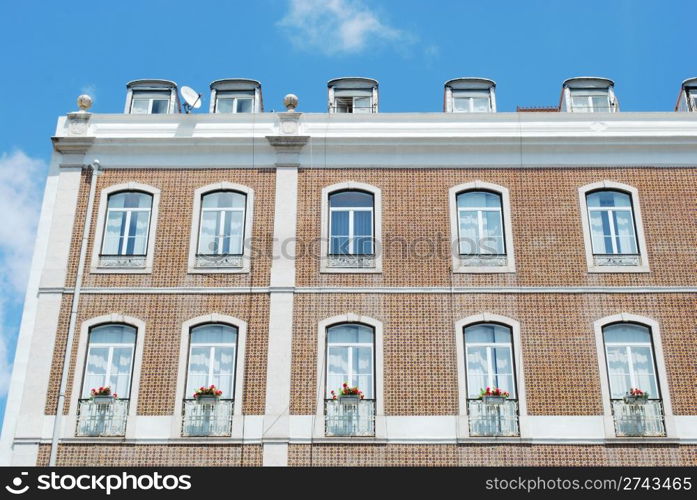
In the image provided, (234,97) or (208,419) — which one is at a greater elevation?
(234,97)

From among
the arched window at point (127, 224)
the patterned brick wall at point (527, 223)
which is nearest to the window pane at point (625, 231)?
the patterned brick wall at point (527, 223)

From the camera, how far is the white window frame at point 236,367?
16.9 metres

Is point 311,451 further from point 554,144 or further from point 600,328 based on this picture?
point 554,144

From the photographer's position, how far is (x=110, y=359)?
1769cm

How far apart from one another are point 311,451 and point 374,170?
6.56m

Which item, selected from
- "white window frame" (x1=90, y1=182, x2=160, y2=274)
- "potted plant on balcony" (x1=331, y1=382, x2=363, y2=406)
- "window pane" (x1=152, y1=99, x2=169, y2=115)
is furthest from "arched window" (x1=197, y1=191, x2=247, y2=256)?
"potted plant on balcony" (x1=331, y1=382, x2=363, y2=406)

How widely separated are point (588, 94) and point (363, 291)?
329 inches

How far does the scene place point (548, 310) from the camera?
17.9 m

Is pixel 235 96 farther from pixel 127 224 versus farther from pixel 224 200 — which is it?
pixel 127 224

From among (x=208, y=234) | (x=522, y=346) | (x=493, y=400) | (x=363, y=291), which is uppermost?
(x=208, y=234)

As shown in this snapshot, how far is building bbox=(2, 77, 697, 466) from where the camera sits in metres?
16.9

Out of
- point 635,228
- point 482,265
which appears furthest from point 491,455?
point 635,228

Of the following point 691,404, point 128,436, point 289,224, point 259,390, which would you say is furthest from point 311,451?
point 691,404

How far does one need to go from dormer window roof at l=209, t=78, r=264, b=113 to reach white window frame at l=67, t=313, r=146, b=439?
6.19 metres
